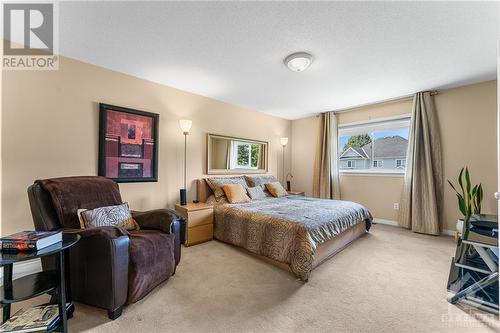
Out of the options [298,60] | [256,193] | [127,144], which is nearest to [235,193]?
[256,193]

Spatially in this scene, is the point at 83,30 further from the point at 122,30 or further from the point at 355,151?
the point at 355,151

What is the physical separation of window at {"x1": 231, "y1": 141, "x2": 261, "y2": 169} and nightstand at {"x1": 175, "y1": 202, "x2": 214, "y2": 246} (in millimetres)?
1369

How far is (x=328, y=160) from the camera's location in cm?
460

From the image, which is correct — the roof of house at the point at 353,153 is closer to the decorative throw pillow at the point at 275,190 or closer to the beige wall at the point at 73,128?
the decorative throw pillow at the point at 275,190

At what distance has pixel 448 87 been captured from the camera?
332 centimetres

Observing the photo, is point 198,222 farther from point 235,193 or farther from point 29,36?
point 29,36

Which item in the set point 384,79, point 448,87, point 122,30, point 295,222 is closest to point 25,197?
point 122,30

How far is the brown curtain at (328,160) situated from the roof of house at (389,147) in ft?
2.21

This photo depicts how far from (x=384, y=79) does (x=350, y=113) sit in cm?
155

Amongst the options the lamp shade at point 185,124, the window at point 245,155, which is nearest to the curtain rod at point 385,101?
the window at point 245,155

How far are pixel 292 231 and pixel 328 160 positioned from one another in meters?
2.86

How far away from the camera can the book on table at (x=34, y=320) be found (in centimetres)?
127

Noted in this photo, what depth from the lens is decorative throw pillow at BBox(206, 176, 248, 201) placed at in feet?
11.4

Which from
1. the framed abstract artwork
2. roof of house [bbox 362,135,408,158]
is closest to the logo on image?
the framed abstract artwork
